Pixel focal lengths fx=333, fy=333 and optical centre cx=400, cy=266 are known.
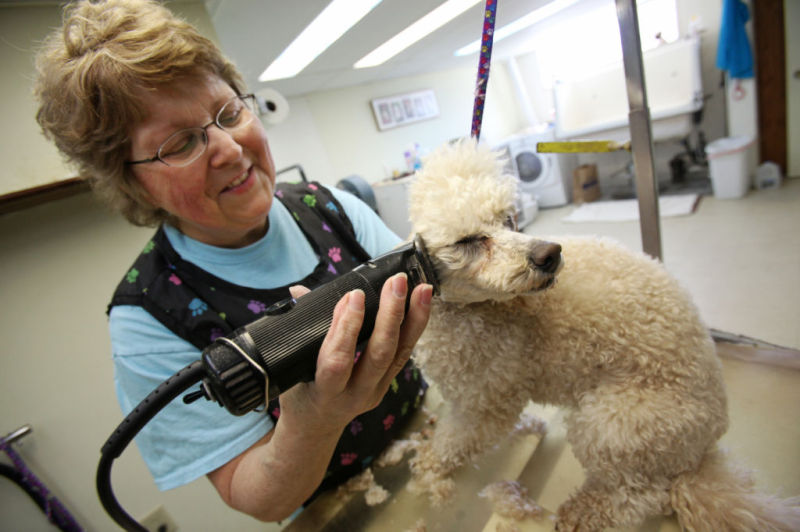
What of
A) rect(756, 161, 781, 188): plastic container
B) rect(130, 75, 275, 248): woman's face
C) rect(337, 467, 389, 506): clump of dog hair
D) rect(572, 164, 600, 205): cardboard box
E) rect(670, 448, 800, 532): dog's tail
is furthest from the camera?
rect(572, 164, 600, 205): cardboard box

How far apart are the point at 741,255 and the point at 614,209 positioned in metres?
0.51

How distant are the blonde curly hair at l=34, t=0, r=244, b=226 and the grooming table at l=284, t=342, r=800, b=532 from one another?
793 millimetres

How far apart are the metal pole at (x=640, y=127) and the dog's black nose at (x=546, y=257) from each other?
0.37 metres

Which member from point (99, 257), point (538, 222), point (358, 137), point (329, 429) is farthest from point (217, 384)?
point (358, 137)

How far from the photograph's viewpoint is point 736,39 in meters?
0.98

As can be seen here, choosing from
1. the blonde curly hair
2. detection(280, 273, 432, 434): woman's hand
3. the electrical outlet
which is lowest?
the electrical outlet

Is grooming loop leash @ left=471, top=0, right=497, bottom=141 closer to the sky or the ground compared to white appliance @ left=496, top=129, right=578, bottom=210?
closer to the sky

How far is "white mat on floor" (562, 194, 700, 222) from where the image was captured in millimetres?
1655

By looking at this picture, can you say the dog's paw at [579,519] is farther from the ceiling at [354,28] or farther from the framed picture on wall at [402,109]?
the framed picture on wall at [402,109]

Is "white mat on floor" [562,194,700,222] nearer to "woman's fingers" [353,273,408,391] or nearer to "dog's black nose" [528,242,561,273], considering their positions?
"dog's black nose" [528,242,561,273]

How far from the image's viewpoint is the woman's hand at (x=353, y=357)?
1.18ft

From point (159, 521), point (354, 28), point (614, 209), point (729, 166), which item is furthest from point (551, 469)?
point (729, 166)

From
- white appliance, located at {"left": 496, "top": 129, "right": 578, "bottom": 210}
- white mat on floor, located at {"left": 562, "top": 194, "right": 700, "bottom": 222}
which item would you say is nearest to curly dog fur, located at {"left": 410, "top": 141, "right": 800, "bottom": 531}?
white appliance, located at {"left": 496, "top": 129, "right": 578, "bottom": 210}

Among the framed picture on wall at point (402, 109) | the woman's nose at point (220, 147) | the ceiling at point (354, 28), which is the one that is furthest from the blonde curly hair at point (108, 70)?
the framed picture on wall at point (402, 109)
